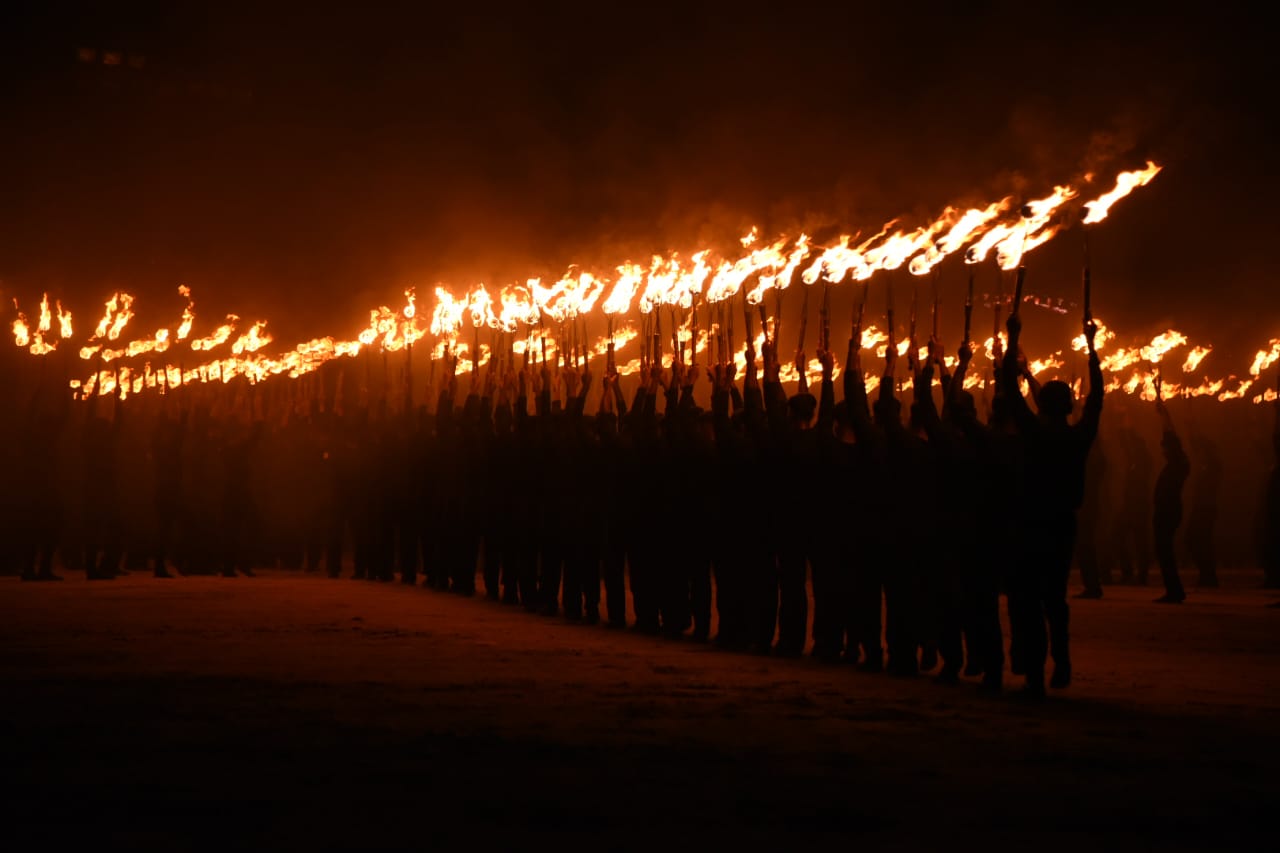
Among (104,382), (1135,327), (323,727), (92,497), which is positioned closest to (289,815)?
(323,727)

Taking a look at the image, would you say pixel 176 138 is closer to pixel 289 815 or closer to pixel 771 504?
pixel 771 504

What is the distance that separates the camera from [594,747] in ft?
24.8

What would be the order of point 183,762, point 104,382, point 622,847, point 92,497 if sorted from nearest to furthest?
point 622,847 → point 183,762 → point 92,497 → point 104,382

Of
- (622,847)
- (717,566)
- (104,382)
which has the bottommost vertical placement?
(622,847)

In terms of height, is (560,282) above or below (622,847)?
above

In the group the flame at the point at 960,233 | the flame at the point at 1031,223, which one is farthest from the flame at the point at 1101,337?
the flame at the point at 1031,223

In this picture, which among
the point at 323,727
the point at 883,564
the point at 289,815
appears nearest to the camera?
the point at 289,815

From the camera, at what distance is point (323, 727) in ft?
26.5

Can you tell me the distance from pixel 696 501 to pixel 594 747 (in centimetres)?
667

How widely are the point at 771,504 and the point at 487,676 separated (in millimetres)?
3455

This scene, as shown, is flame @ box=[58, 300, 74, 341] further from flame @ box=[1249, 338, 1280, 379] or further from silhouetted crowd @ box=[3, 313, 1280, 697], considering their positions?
flame @ box=[1249, 338, 1280, 379]

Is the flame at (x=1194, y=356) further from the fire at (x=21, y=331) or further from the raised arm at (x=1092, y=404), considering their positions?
the fire at (x=21, y=331)

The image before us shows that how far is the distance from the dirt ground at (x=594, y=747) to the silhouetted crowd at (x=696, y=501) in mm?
846

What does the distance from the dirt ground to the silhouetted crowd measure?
2.78 feet
